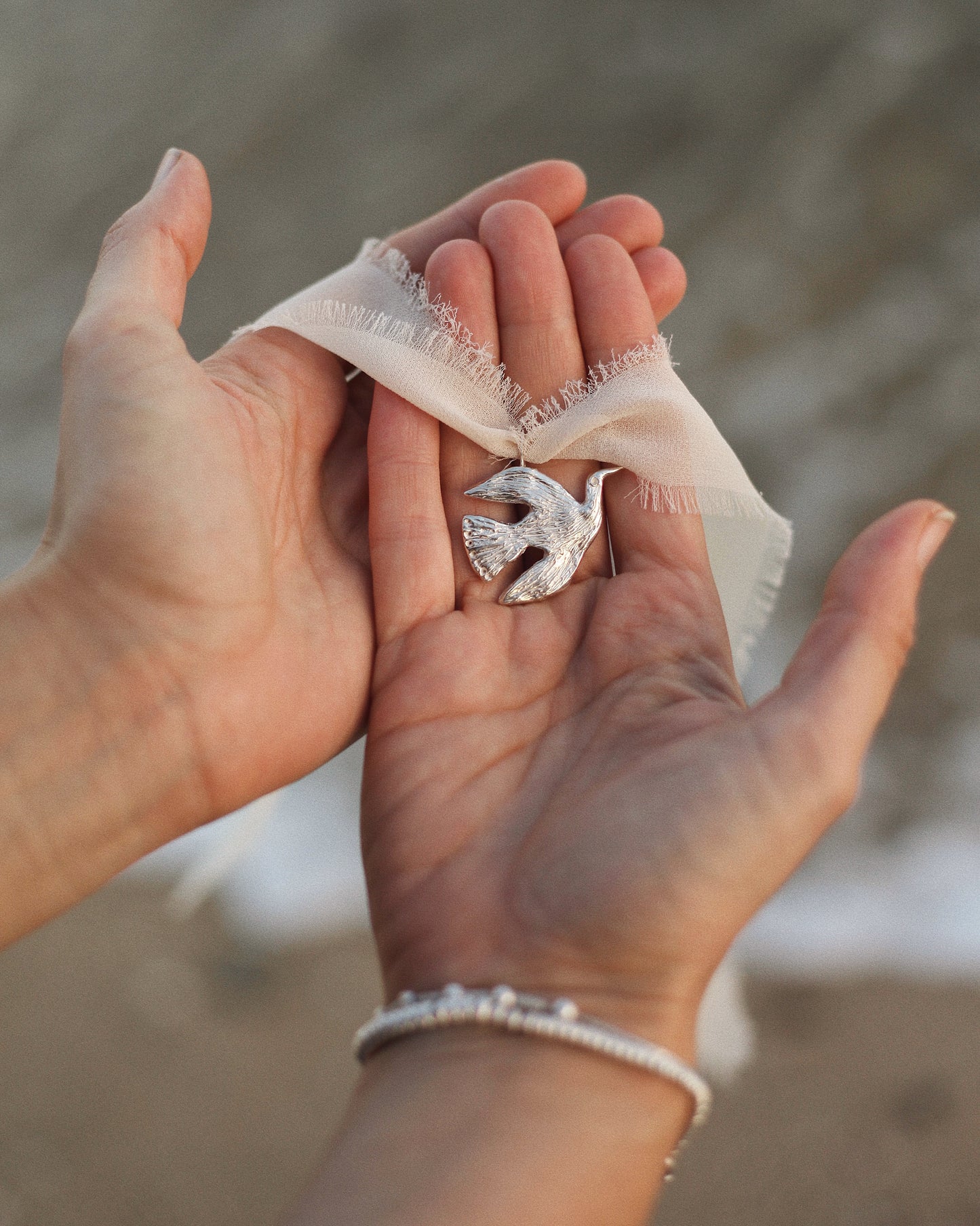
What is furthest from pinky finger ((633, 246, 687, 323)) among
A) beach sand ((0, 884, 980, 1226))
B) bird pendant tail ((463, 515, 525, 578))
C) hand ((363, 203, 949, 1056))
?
beach sand ((0, 884, 980, 1226))

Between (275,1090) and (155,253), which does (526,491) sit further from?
(275,1090)

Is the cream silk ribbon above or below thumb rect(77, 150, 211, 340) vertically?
below

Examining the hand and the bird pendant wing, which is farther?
the bird pendant wing

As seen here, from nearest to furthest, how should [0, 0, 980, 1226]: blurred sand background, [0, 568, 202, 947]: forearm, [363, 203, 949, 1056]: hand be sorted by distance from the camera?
[363, 203, 949, 1056]: hand
[0, 568, 202, 947]: forearm
[0, 0, 980, 1226]: blurred sand background

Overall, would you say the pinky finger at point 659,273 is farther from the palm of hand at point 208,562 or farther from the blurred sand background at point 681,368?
the blurred sand background at point 681,368

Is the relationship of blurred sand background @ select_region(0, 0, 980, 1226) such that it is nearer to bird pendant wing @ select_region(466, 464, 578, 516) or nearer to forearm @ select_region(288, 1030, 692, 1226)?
forearm @ select_region(288, 1030, 692, 1226)

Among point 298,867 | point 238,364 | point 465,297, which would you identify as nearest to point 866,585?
point 465,297

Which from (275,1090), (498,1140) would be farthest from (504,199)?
(275,1090)

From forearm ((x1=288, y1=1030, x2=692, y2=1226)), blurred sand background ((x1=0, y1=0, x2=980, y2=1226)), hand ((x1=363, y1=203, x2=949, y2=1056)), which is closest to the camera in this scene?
forearm ((x1=288, y1=1030, x2=692, y2=1226))

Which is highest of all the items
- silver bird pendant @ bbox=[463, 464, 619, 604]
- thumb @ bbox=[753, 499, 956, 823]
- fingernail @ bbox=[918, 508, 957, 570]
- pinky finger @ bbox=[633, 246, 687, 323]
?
pinky finger @ bbox=[633, 246, 687, 323]
